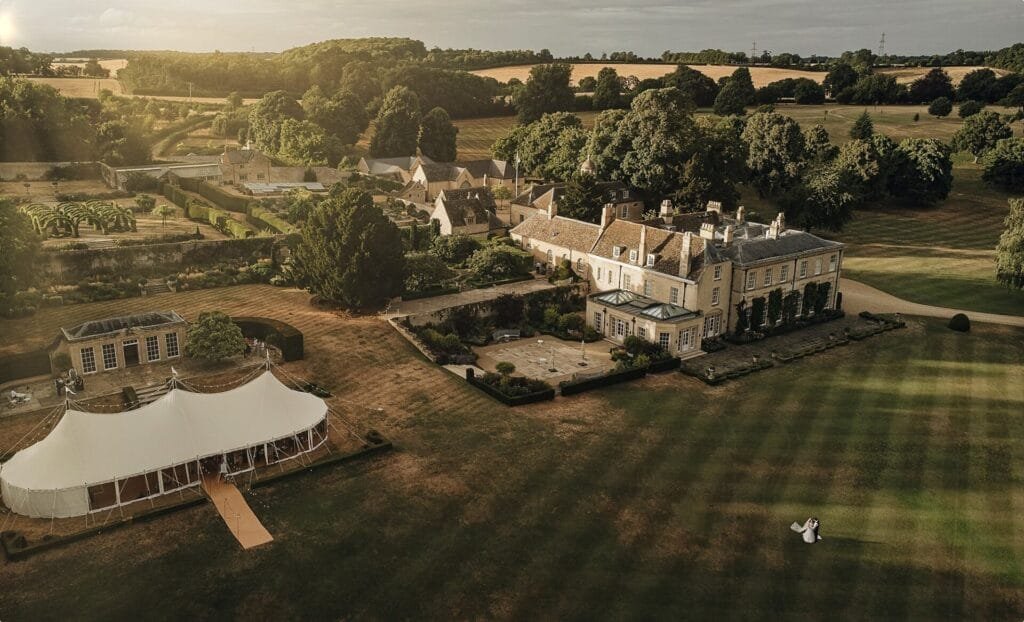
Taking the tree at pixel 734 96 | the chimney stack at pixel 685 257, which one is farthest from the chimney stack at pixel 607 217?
the tree at pixel 734 96

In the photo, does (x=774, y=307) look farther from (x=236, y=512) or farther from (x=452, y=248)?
(x=236, y=512)

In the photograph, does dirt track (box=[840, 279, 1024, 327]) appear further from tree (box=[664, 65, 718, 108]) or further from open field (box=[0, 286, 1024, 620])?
tree (box=[664, 65, 718, 108])

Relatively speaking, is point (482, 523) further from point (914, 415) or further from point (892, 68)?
point (892, 68)

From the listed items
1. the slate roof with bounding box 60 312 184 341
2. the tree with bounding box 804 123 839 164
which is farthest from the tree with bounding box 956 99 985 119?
the slate roof with bounding box 60 312 184 341

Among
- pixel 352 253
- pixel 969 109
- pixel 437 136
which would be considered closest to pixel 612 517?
pixel 352 253

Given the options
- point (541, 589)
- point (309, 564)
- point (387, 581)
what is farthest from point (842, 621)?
point (309, 564)
